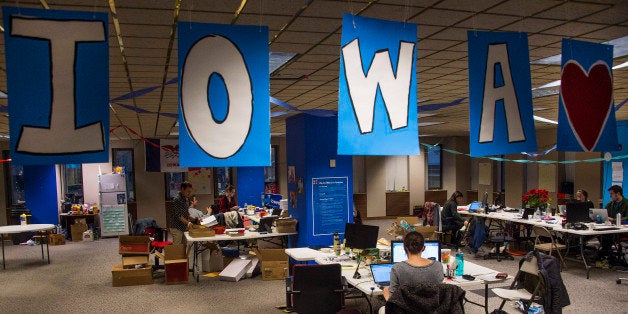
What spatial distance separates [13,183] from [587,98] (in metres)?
14.9

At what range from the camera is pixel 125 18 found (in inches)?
130

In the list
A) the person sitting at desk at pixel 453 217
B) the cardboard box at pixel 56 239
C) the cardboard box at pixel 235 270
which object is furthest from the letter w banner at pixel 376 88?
the cardboard box at pixel 56 239

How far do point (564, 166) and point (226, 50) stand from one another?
511 inches

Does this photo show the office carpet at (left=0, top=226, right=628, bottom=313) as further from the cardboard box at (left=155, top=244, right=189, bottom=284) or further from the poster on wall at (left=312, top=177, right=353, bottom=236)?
the poster on wall at (left=312, top=177, right=353, bottom=236)

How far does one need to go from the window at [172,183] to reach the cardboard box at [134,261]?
716cm

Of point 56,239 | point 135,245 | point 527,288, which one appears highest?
point 527,288

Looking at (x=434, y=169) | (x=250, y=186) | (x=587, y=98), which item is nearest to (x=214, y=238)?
(x=250, y=186)

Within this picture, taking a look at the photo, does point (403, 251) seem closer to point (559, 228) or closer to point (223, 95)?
point (223, 95)

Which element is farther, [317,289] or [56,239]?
[56,239]

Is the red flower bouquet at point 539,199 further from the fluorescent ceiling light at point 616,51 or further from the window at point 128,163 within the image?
the window at point 128,163

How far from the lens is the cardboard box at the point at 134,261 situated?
745 cm

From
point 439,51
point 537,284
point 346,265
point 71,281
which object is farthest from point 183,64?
point 71,281

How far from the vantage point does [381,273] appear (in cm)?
456

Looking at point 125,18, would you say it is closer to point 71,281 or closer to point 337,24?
point 337,24
